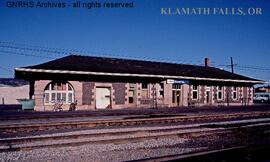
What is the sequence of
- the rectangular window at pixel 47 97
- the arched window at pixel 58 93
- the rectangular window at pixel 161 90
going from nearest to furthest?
the rectangular window at pixel 47 97 < the arched window at pixel 58 93 < the rectangular window at pixel 161 90

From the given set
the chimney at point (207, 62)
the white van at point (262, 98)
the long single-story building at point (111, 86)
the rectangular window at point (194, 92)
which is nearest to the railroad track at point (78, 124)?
the long single-story building at point (111, 86)

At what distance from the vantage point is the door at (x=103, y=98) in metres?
26.9

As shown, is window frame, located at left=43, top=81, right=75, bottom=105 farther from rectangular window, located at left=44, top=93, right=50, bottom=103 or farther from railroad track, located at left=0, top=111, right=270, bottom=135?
railroad track, located at left=0, top=111, right=270, bottom=135

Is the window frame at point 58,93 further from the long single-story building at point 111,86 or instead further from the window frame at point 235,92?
the window frame at point 235,92

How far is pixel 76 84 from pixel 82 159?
19.2 metres

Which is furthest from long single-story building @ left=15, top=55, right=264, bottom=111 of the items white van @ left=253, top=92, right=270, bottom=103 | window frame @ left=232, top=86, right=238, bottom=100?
white van @ left=253, top=92, right=270, bottom=103

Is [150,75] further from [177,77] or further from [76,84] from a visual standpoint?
[76,84]

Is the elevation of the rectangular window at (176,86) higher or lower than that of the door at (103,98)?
higher

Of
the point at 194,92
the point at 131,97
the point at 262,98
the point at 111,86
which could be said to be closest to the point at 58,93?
the point at 111,86

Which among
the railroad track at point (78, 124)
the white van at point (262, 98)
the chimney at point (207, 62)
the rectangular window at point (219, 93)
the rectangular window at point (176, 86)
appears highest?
the chimney at point (207, 62)

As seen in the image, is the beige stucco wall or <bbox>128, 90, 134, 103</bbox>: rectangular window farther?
the beige stucco wall

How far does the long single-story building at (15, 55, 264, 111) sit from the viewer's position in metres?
24.4

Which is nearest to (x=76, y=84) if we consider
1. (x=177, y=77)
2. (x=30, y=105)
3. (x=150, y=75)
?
(x=30, y=105)

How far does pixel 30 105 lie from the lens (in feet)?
81.1
